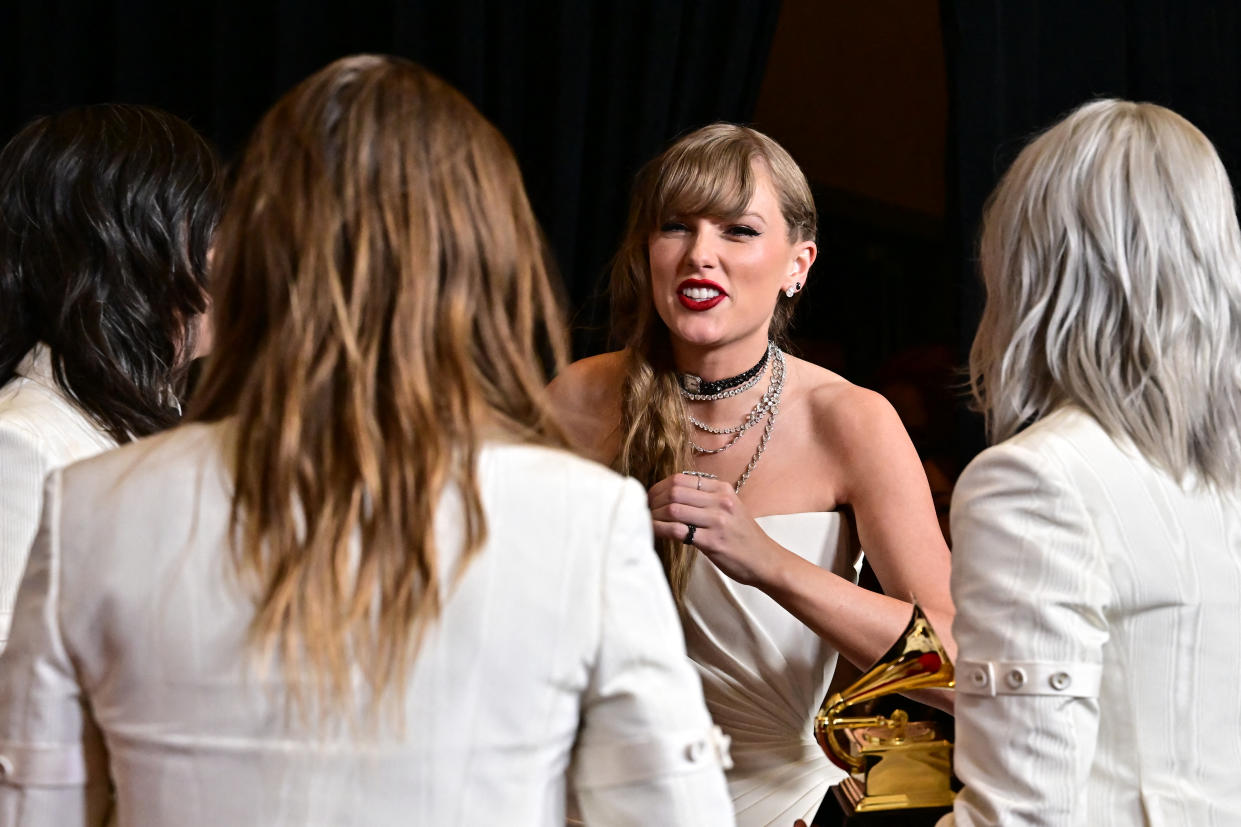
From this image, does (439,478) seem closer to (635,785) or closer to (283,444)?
(283,444)

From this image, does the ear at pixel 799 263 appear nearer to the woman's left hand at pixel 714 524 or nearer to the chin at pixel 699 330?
the chin at pixel 699 330

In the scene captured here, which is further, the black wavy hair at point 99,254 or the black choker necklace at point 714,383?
the black choker necklace at point 714,383

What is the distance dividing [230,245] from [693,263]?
3.92 feet

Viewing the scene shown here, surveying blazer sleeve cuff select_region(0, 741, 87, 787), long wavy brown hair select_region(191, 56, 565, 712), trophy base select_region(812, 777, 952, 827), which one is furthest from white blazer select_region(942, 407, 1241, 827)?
blazer sleeve cuff select_region(0, 741, 87, 787)

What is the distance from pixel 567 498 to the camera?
0.99 m

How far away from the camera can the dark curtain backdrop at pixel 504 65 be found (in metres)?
3.10

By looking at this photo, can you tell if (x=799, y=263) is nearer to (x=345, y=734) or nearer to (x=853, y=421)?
(x=853, y=421)

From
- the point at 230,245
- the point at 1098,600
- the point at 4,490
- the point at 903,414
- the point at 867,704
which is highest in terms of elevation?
the point at 230,245

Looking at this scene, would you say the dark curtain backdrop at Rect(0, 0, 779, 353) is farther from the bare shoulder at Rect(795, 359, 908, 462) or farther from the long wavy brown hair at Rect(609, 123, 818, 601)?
the bare shoulder at Rect(795, 359, 908, 462)

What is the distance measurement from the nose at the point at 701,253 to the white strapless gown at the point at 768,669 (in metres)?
0.43

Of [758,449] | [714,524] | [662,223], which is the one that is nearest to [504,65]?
[662,223]

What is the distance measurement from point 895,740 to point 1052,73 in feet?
7.37

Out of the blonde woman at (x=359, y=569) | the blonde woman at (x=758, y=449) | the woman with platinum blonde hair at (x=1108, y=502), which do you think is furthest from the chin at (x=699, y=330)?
the blonde woman at (x=359, y=569)

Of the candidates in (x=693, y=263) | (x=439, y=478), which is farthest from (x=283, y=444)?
(x=693, y=263)
